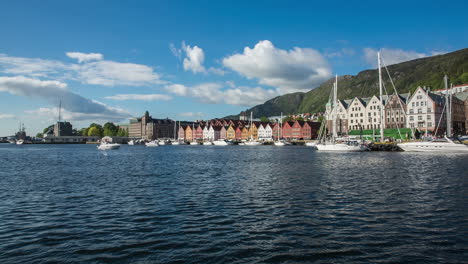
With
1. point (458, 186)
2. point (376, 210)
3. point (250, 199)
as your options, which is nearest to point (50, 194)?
point (250, 199)

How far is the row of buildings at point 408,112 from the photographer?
389 ft

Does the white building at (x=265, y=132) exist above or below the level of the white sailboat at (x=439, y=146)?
above

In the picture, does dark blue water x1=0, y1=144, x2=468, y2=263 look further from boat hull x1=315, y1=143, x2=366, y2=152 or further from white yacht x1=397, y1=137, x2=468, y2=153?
boat hull x1=315, y1=143, x2=366, y2=152

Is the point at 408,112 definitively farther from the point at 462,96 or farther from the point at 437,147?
the point at 437,147

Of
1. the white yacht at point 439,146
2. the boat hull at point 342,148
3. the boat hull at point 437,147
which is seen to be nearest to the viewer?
the boat hull at point 437,147

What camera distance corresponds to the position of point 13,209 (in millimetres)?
18578

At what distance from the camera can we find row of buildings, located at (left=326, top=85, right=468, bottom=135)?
118 metres

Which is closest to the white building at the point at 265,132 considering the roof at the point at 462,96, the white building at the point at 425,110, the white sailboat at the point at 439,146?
the white building at the point at 425,110

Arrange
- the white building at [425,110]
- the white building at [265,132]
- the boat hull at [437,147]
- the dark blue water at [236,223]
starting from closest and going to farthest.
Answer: the dark blue water at [236,223], the boat hull at [437,147], the white building at [425,110], the white building at [265,132]

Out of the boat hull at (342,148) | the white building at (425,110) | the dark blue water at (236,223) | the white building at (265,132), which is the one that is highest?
the white building at (425,110)

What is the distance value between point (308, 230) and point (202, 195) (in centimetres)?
996

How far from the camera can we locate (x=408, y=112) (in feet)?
408

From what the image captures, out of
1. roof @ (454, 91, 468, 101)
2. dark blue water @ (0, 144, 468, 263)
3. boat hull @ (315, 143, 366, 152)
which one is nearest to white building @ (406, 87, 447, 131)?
roof @ (454, 91, 468, 101)

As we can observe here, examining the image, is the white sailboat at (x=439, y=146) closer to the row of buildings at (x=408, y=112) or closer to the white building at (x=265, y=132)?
the row of buildings at (x=408, y=112)
